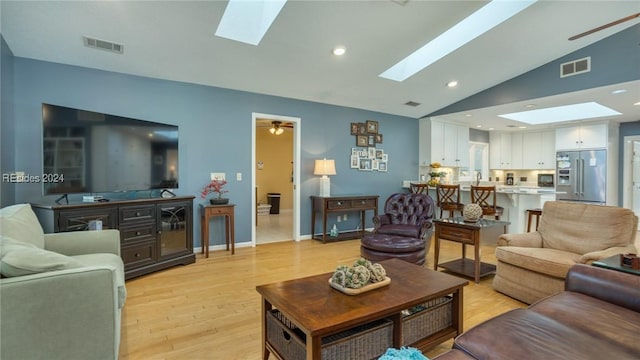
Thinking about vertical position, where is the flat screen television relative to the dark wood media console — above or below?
above

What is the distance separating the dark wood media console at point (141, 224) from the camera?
2896mm

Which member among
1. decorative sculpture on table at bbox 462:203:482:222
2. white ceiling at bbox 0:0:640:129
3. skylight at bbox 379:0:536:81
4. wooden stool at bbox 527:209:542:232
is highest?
skylight at bbox 379:0:536:81

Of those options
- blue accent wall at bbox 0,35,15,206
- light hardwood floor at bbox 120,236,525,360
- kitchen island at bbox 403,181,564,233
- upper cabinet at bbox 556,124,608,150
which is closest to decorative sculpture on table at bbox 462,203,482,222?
light hardwood floor at bbox 120,236,525,360

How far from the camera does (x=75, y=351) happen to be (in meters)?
1.55

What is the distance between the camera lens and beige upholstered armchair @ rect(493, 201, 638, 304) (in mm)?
2521

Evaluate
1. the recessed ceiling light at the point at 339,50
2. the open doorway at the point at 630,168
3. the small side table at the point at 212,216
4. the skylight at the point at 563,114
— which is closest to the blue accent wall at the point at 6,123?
the small side table at the point at 212,216

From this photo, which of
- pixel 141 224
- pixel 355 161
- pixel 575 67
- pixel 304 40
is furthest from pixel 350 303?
pixel 575 67

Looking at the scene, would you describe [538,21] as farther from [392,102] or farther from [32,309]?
[32,309]

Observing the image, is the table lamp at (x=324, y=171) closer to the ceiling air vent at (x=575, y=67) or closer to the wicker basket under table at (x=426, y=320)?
the wicker basket under table at (x=426, y=320)

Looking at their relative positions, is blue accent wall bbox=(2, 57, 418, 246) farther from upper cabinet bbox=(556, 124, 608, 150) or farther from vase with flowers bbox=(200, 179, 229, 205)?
upper cabinet bbox=(556, 124, 608, 150)

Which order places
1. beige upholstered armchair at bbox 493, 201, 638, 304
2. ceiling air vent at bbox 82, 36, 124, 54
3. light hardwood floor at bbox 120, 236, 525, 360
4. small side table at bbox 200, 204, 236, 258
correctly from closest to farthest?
light hardwood floor at bbox 120, 236, 525, 360 → beige upholstered armchair at bbox 493, 201, 638, 304 → ceiling air vent at bbox 82, 36, 124, 54 → small side table at bbox 200, 204, 236, 258

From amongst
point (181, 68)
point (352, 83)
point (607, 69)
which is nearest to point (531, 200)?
point (607, 69)

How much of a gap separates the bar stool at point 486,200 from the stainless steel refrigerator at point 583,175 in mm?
3035

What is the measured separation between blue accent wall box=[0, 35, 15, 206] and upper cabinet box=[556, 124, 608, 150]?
9393mm
